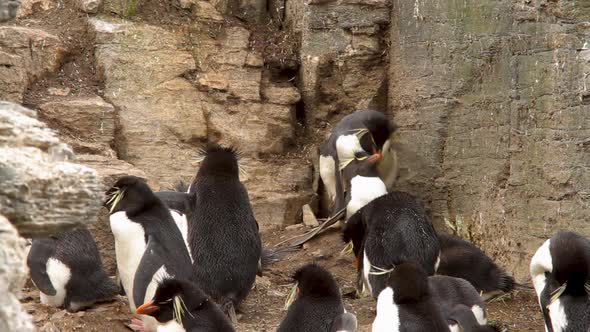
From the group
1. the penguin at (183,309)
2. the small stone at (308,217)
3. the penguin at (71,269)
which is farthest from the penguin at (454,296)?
the small stone at (308,217)

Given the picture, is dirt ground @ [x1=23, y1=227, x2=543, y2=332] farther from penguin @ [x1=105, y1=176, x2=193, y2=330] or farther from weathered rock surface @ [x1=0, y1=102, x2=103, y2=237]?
weathered rock surface @ [x1=0, y1=102, x2=103, y2=237]

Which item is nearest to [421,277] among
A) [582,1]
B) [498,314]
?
[498,314]

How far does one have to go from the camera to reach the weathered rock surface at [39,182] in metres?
3.30

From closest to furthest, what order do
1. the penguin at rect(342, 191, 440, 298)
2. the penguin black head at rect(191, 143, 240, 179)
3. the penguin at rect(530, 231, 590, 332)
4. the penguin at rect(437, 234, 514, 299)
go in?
the penguin at rect(530, 231, 590, 332) → the penguin at rect(342, 191, 440, 298) → the penguin black head at rect(191, 143, 240, 179) → the penguin at rect(437, 234, 514, 299)

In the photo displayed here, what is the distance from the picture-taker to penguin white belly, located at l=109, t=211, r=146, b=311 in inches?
267

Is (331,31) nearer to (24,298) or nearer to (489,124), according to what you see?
(489,124)

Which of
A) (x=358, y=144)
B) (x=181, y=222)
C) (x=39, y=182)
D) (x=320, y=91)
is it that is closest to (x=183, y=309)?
(x=181, y=222)

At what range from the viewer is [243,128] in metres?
9.63

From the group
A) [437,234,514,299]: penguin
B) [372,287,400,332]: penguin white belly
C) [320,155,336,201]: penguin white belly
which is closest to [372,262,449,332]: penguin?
[372,287,400,332]: penguin white belly

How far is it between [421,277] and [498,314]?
168 centimetres

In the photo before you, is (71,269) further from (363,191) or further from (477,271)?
(477,271)

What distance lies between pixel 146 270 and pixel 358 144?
2.78 meters

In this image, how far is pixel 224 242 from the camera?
709cm

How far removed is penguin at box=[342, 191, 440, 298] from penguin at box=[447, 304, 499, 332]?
0.82m
